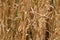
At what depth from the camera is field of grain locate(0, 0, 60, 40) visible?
1.87m

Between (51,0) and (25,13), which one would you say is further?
(51,0)

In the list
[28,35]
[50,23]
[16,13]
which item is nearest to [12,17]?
[16,13]

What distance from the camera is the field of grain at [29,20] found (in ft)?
6.14

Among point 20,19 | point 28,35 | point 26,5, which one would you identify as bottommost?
point 28,35

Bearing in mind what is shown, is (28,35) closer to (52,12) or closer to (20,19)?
(20,19)

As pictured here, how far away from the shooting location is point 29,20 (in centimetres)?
186

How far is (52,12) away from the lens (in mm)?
1965

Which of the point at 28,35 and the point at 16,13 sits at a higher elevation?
the point at 16,13

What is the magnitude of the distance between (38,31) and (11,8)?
0.31m

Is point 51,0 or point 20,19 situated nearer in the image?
point 20,19

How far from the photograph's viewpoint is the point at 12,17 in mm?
1952

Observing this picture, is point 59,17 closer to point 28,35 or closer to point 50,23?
point 50,23

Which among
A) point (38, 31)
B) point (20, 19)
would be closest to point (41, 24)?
point (38, 31)

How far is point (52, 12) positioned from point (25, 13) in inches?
10.1
